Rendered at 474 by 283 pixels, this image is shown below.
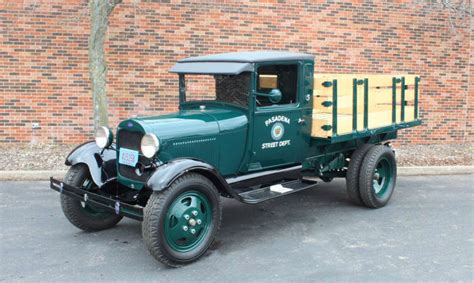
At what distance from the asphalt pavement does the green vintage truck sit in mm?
270

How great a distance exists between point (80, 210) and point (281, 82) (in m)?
2.69

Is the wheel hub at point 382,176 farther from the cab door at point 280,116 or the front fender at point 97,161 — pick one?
the front fender at point 97,161

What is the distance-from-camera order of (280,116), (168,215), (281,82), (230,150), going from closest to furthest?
(168,215)
(230,150)
(280,116)
(281,82)

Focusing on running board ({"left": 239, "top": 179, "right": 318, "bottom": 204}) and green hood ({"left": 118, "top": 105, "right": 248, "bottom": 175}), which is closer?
→ green hood ({"left": 118, "top": 105, "right": 248, "bottom": 175})

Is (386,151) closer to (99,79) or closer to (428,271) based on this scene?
(428,271)

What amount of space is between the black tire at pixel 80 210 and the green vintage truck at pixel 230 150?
0.04 ft

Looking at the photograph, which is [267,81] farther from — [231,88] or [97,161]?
[97,161]

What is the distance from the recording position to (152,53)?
9.09 m

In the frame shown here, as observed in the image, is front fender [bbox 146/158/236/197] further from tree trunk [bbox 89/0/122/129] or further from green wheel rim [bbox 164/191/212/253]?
tree trunk [bbox 89/0/122/129]

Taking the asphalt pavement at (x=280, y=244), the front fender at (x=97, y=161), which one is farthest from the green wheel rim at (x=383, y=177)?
the front fender at (x=97, y=161)

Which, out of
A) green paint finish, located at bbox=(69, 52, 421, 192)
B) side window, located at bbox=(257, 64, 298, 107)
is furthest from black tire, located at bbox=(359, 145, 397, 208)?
side window, located at bbox=(257, 64, 298, 107)

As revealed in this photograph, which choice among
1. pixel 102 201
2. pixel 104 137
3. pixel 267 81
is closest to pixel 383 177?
pixel 267 81

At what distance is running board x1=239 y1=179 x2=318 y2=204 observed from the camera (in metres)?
4.86

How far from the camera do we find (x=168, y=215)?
4.14m
